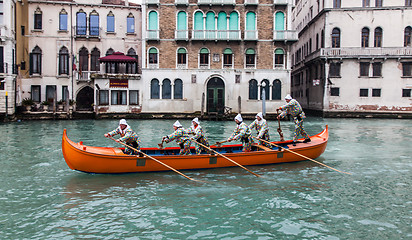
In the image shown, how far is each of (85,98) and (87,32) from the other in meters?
5.59

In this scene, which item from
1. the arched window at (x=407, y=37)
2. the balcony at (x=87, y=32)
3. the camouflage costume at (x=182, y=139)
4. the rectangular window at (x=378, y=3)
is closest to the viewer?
the camouflage costume at (x=182, y=139)

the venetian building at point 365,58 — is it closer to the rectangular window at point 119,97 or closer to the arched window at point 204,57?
the arched window at point 204,57

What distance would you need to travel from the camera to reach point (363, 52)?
1287 inches

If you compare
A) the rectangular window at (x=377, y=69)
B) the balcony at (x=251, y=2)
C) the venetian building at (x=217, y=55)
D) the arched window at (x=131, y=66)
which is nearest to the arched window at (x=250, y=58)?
the venetian building at (x=217, y=55)

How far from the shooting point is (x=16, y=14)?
29.4m

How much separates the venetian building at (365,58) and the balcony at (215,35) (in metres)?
8.31

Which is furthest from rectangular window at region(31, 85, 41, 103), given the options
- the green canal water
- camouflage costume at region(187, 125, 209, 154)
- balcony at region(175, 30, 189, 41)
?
camouflage costume at region(187, 125, 209, 154)

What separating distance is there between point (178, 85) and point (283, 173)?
69.2 feet

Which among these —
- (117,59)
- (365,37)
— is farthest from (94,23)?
(365,37)

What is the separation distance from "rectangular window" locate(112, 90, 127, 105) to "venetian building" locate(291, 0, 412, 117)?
1676 cm

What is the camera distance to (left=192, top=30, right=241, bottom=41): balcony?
30.4 m

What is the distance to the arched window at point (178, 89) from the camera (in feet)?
102

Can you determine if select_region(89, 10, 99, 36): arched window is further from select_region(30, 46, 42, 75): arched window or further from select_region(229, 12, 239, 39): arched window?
select_region(229, 12, 239, 39): arched window

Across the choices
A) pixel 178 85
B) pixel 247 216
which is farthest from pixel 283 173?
pixel 178 85
